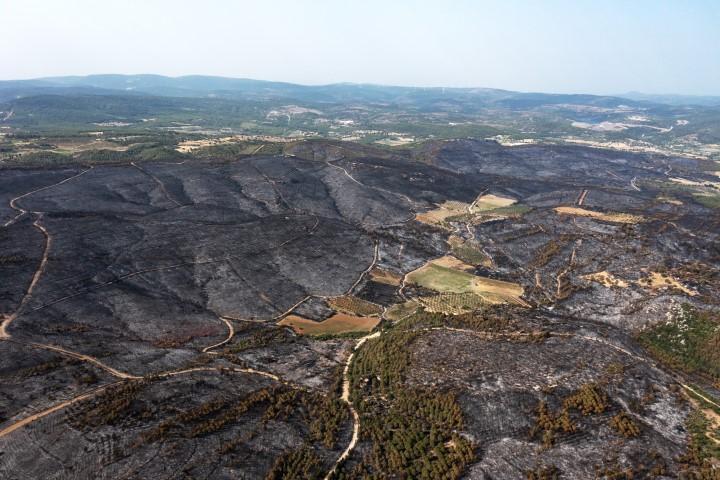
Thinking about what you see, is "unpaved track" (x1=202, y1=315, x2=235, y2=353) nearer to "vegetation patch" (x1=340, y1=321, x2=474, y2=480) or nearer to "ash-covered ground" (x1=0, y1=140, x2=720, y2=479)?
"ash-covered ground" (x1=0, y1=140, x2=720, y2=479)

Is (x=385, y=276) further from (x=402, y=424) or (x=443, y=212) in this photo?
(x=443, y=212)

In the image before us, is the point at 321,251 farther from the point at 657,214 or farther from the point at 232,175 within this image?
the point at 657,214

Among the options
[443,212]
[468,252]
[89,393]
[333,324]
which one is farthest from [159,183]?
[89,393]

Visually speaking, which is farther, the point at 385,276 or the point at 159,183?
the point at 159,183

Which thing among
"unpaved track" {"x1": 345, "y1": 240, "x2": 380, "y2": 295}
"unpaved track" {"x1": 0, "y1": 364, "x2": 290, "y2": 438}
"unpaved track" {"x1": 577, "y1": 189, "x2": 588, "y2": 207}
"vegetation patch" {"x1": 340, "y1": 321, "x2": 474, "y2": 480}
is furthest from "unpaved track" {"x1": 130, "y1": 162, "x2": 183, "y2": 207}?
"unpaved track" {"x1": 577, "y1": 189, "x2": 588, "y2": 207}

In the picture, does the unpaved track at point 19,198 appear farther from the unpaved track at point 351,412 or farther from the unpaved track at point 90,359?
the unpaved track at point 351,412

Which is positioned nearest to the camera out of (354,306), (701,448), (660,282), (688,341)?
(701,448)
